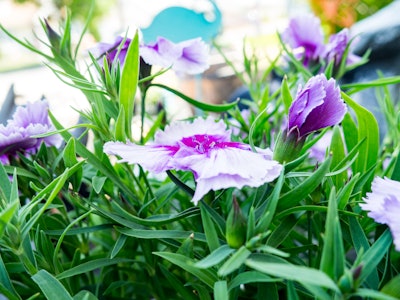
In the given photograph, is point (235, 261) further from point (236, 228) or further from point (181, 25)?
point (181, 25)

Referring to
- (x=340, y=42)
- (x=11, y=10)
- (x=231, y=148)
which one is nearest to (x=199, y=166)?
(x=231, y=148)

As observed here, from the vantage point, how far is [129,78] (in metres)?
0.34

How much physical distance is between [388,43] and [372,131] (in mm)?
921

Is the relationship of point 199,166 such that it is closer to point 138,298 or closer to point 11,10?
point 138,298

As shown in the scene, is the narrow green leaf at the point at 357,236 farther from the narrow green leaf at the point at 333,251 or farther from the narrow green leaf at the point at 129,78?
the narrow green leaf at the point at 129,78

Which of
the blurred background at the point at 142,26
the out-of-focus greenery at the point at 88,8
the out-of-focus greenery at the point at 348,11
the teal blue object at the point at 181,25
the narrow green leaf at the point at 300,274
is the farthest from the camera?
the out-of-focus greenery at the point at 88,8

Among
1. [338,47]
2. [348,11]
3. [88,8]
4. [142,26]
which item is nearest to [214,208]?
[338,47]

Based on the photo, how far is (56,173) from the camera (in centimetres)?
41

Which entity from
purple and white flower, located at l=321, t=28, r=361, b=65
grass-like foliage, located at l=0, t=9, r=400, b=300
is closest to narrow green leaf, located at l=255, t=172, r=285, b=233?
grass-like foliage, located at l=0, t=9, r=400, b=300

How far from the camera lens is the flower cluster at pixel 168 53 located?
0.41m

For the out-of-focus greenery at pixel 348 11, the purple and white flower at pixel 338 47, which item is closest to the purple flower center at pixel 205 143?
the purple and white flower at pixel 338 47

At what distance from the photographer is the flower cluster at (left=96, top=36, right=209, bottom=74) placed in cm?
41

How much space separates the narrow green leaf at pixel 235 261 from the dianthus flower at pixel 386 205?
0.25ft

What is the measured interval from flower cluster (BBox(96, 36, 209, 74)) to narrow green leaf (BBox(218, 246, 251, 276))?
189mm
